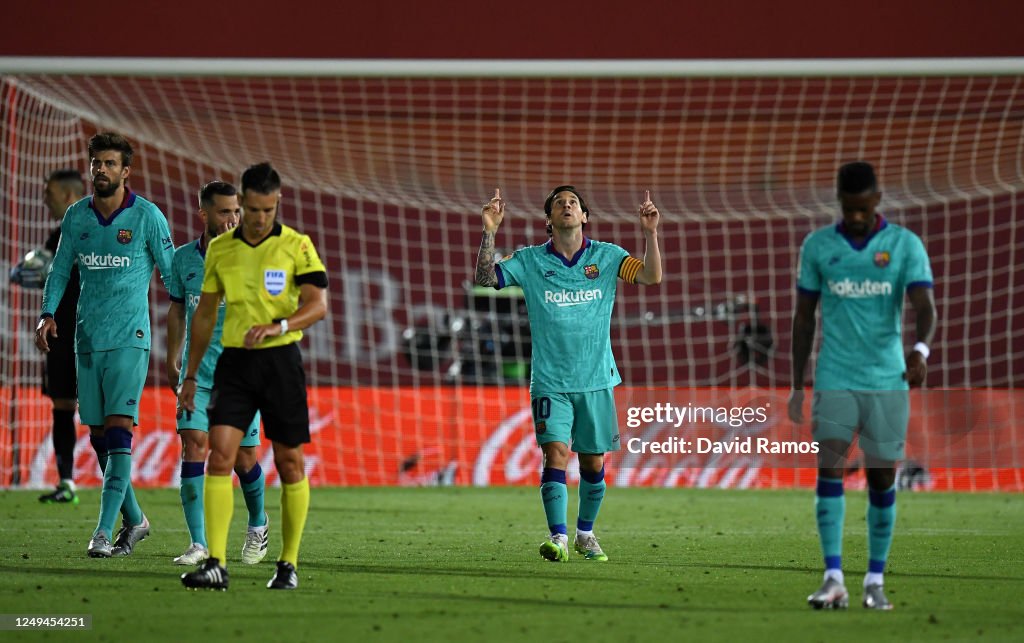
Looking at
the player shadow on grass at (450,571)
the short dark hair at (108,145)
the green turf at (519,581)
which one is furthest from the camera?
the short dark hair at (108,145)

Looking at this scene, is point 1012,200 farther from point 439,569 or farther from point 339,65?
point 439,569

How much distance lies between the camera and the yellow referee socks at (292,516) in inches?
240

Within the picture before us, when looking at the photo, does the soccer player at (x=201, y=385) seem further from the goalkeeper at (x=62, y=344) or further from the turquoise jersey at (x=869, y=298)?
the turquoise jersey at (x=869, y=298)

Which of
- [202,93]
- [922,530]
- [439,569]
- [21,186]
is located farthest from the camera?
[202,93]

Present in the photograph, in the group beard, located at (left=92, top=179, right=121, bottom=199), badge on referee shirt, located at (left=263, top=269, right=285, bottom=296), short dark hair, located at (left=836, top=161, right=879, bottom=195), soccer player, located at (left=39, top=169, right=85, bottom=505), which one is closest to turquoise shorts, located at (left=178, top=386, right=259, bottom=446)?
beard, located at (left=92, top=179, right=121, bottom=199)

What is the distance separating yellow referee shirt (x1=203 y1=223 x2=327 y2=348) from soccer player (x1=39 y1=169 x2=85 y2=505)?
368cm

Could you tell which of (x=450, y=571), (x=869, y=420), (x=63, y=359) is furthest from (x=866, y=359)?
(x=63, y=359)

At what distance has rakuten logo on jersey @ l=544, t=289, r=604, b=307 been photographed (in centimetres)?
787

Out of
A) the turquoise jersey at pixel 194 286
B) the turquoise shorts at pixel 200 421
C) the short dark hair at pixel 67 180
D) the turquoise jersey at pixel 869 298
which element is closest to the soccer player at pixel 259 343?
the turquoise shorts at pixel 200 421

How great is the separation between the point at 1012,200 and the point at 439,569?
12.3 metres

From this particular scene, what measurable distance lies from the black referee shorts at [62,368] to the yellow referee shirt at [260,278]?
169 inches

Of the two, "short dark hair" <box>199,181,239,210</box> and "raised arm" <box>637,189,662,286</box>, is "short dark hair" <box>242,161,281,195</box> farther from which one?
"raised arm" <box>637,189,662,286</box>

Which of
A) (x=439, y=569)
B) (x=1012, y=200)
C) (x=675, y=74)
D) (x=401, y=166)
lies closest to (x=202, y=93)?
(x=401, y=166)

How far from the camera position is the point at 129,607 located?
5.50 m
